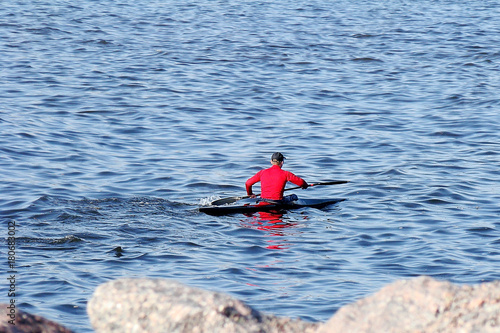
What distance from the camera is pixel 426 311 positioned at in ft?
17.1

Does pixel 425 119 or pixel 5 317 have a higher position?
pixel 5 317

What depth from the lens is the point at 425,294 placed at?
531 centimetres

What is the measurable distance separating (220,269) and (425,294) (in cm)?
706

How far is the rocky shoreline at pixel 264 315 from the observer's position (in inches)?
203

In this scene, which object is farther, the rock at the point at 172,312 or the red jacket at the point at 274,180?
the red jacket at the point at 274,180

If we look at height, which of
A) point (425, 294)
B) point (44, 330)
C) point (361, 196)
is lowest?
point (361, 196)

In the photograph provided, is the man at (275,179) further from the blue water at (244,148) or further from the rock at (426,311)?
the rock at (426,311)

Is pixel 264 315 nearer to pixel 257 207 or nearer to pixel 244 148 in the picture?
pixel 257 207

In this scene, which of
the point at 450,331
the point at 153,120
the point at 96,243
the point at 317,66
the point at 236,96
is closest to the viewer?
Answer: the point at 450,331

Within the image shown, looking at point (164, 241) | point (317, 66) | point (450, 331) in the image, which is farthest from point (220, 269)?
point (317, 66)

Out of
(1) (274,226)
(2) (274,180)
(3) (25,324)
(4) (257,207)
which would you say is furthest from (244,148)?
(3) (25,324)

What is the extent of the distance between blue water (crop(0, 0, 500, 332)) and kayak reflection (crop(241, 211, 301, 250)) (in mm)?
64

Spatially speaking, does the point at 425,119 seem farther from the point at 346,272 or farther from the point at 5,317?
the point at 5,317

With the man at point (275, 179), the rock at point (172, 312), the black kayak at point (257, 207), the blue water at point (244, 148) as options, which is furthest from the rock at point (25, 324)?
the man at point (275, 179)
